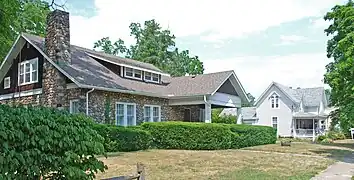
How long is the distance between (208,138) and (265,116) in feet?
87.0

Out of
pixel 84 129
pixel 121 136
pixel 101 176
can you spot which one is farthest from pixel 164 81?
pixel 84 129

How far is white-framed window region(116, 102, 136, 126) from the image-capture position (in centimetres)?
2178

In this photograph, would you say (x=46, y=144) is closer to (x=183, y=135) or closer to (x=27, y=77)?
(x=183, y=135)

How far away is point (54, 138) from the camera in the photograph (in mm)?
4676

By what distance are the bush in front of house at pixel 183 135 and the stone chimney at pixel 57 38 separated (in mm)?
6093

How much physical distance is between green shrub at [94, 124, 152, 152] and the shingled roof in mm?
2989

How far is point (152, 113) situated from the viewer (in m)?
24.2

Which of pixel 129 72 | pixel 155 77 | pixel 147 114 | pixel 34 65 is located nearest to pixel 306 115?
pixel 155 77

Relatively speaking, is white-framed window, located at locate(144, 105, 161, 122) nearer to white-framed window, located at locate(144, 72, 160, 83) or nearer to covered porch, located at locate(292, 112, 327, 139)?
white-framed window, located at locate(144, 72, 160, 83)

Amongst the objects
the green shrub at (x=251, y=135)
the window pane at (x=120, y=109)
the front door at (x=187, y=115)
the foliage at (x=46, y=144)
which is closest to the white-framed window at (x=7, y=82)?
the window pane at (x=120, y=109)

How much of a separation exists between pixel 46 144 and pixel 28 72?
19.9 m

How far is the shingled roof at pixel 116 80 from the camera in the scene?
20.2m

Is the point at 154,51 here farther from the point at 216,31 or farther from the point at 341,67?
the point at 341,67

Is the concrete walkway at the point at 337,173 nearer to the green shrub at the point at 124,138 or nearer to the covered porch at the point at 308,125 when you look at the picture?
the green shrub at the point at 124,138
